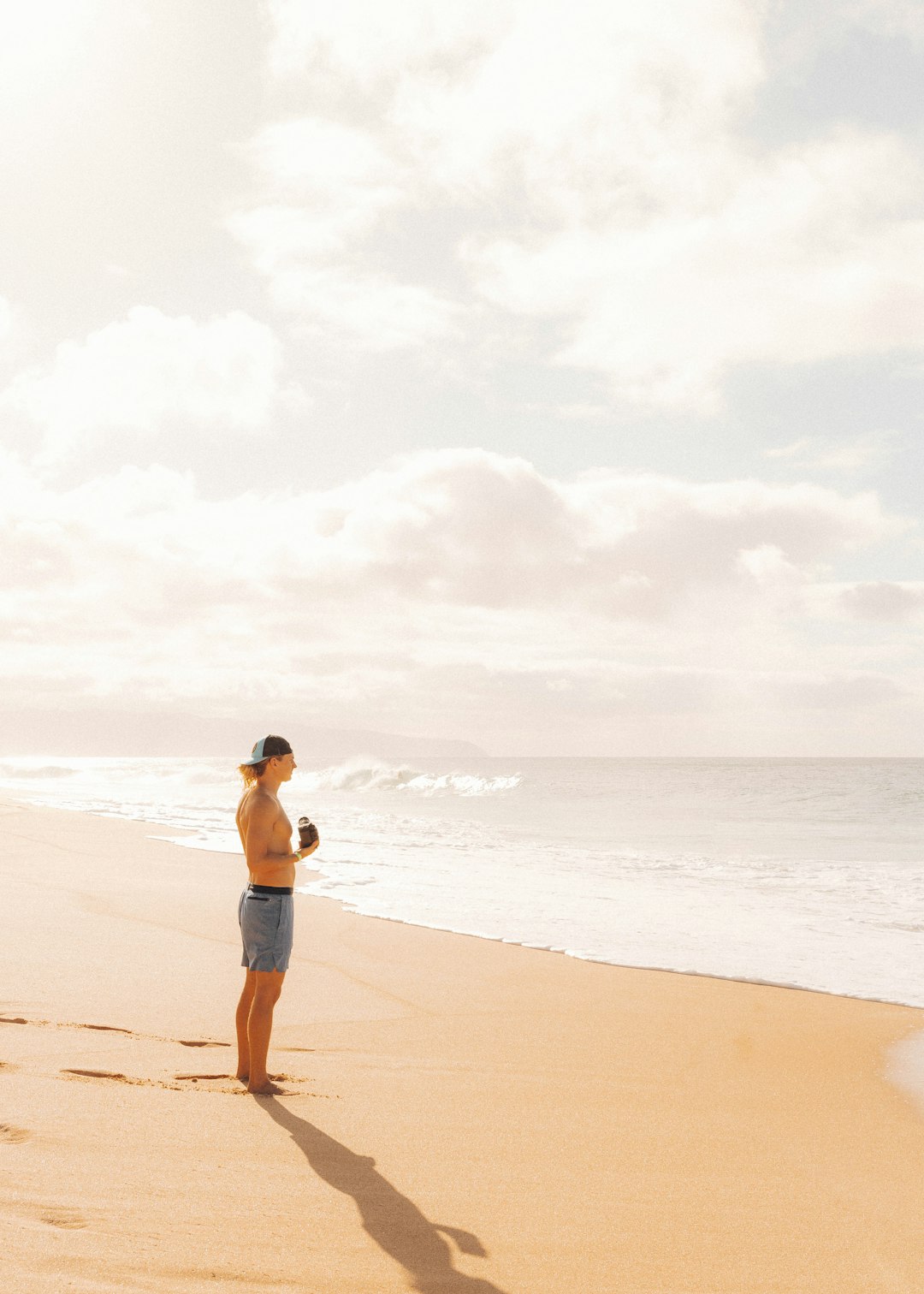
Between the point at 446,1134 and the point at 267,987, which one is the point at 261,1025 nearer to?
the point at 267,987

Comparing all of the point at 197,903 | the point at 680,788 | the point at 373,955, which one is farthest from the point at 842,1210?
the point at 680,788

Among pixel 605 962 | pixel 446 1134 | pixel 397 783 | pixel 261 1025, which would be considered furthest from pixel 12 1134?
pixel 397 783

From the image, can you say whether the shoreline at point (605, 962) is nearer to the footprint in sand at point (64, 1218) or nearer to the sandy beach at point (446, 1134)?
the sandy beach at point (446, 1134)

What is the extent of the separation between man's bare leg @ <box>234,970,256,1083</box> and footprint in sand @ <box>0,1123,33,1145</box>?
1.32m

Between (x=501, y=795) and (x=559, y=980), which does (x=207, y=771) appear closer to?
(x=501, y=795)

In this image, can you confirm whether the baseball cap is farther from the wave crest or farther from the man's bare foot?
the wave crest

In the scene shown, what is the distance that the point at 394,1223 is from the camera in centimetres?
355

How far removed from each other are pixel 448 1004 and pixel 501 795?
155 feet

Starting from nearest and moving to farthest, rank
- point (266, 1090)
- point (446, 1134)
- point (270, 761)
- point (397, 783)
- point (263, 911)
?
point (446, 1134) → point (266, 1090) → point (263, 911) → point (270, 761) → point (397, 783)

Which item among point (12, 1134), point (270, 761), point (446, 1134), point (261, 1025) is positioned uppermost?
point (270, 761)

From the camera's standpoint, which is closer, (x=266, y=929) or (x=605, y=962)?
(x=266, y=929)

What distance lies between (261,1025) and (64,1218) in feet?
5.78

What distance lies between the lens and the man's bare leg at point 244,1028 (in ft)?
16.8

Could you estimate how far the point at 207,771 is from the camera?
73938 millimetres
